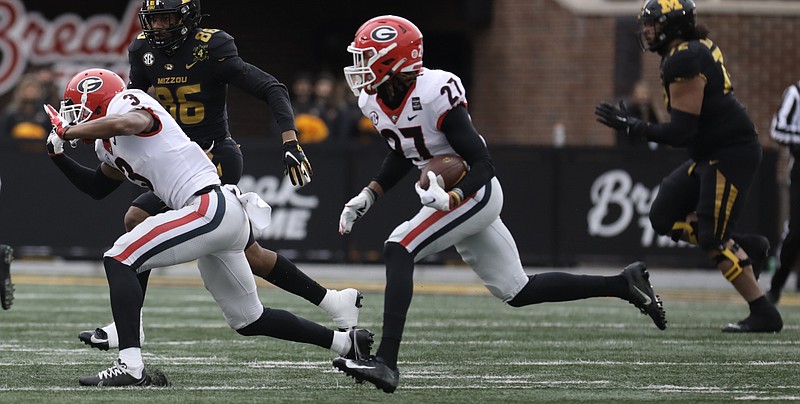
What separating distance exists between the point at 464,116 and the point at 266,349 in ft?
6.86

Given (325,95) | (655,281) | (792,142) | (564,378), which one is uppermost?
(564,378)

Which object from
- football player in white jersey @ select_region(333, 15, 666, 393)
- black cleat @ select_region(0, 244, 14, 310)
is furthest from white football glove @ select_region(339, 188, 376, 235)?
black cleat @ select_region(0, 244, 14, 310)

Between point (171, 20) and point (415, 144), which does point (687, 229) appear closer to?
point (415, 144)

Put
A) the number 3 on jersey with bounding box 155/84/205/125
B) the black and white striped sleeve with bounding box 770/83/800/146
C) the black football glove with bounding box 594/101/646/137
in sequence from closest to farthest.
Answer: the number 3 on jersey with bounding box 155/84/205/125 < the black football glove with bounding box 594/101/646/137 < the black and white striped sleeve with bounding box 770/83/800/146

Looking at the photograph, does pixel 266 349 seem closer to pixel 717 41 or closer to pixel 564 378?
pixel 564 378

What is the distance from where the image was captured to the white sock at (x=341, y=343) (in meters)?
6.64

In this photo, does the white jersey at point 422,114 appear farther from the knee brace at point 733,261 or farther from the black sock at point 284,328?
the knee brace at point 733,261

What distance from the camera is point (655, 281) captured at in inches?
547

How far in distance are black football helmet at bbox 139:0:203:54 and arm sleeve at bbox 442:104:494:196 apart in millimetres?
1642

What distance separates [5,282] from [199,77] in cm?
162

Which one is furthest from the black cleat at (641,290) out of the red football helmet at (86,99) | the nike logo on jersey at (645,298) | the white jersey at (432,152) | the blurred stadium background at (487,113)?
the blurred stadium background at (487,113)

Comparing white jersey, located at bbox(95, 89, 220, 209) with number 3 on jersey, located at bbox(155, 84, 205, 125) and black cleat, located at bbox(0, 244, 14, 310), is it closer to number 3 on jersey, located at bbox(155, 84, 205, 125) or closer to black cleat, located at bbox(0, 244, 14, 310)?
number 3 on jersey, located at bbox(155, 84, 205, 125)

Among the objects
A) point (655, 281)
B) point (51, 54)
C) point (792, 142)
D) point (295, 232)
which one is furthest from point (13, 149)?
point (792, 142)

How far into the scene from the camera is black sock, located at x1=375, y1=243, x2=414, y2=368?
6.09m
